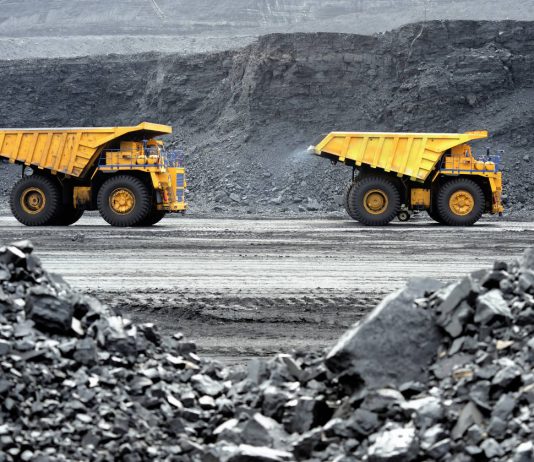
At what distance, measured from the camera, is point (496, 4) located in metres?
51.8

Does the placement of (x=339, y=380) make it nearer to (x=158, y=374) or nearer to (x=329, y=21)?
(x=158, y=374)

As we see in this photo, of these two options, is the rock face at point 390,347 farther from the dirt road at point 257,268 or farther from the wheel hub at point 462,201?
the wheel hub at point 462,201

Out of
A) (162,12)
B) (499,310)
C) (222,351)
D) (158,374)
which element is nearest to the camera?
(499,310)

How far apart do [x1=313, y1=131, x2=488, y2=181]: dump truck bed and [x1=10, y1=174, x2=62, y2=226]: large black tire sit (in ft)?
20.4

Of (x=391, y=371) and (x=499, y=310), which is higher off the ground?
(x=499, y=310)

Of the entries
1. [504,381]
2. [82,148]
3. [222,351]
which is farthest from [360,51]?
[504,381]

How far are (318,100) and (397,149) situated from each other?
15486 millimetres

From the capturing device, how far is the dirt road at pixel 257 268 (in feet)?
29.2

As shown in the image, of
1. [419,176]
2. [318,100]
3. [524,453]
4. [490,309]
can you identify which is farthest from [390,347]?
[318,100]

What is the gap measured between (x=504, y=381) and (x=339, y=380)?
0.97m

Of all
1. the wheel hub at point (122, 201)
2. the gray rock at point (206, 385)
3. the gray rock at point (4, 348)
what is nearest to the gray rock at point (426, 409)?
the gray rock at point (206, 385)

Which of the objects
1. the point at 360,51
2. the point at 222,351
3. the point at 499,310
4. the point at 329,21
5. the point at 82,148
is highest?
the point at 329,21

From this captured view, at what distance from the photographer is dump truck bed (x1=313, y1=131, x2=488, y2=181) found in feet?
71.6

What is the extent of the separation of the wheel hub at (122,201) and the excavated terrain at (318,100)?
433 inches
